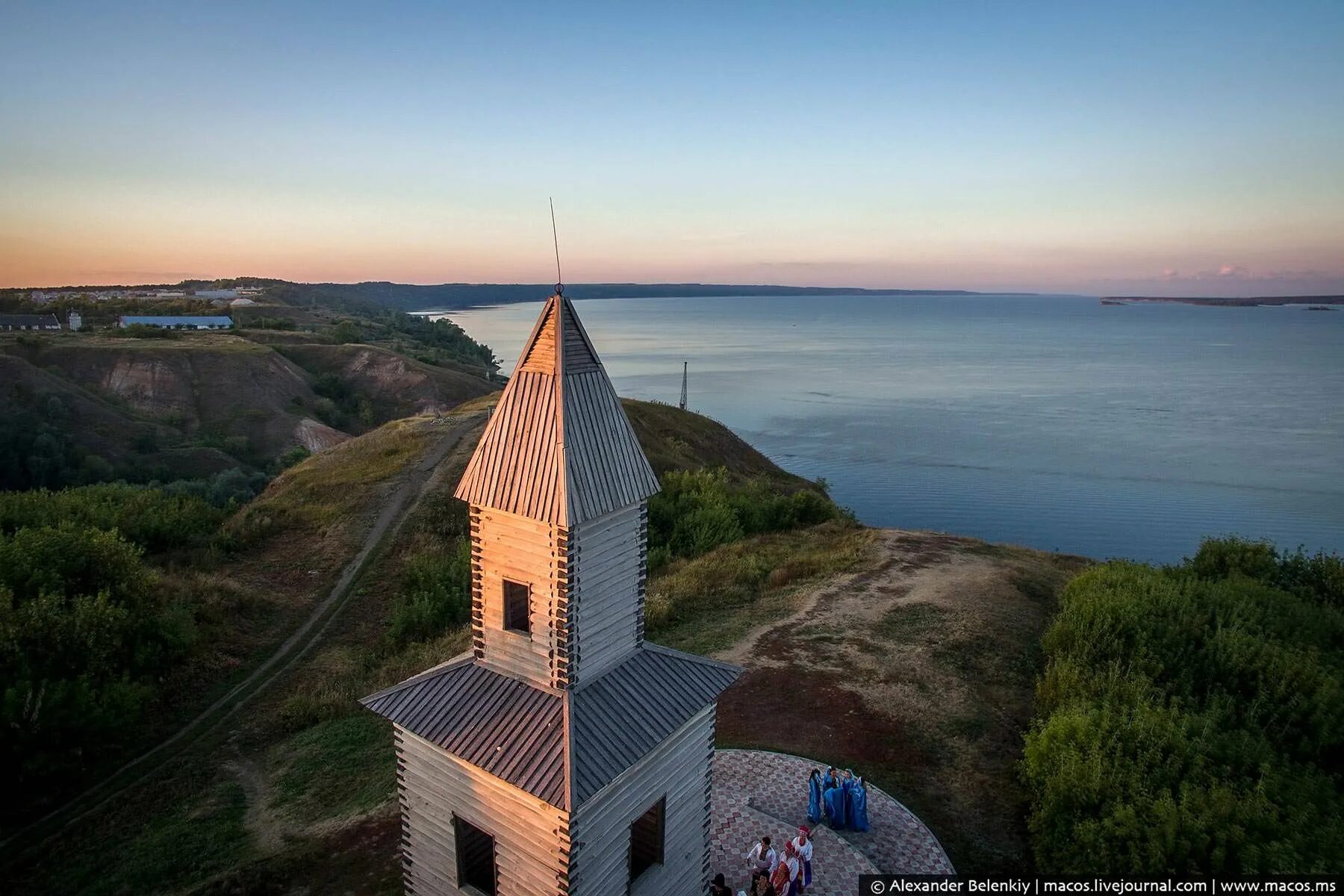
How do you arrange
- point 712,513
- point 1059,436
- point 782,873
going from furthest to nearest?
point 1059,436 → point 712,513 → point 782,873

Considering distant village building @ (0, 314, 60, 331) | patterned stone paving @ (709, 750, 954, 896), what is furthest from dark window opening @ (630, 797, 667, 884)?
distant village building @ (0, 314, 60, 331)

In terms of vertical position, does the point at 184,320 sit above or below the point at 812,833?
above

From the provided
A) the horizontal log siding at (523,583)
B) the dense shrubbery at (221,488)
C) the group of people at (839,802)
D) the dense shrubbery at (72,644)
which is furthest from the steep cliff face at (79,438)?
the group of people at (839,802)

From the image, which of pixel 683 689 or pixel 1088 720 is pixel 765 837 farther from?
pixel 1088 720

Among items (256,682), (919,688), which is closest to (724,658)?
(919,688)

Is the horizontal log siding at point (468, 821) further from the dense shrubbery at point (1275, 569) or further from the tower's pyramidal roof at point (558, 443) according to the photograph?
the dense shrubbery at point (1275, 569)

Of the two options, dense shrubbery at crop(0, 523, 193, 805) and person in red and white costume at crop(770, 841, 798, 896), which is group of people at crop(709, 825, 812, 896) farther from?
dense shrubbery at crop(0, 523, 193, 805)

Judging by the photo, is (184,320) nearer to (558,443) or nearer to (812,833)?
(558,443)
